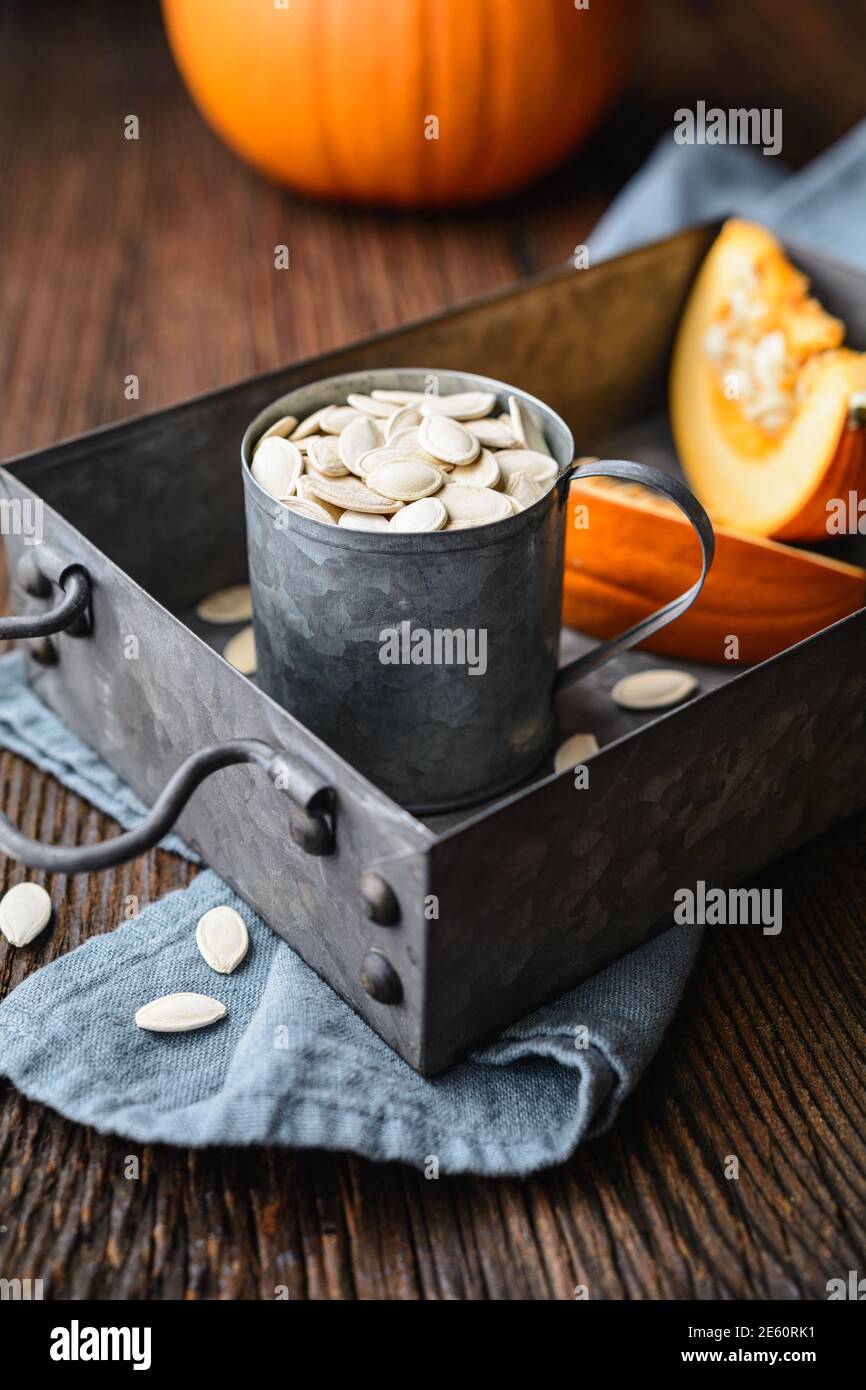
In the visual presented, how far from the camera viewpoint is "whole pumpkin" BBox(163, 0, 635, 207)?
101 centimetres

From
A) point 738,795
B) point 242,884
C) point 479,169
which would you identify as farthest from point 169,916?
point 479,169

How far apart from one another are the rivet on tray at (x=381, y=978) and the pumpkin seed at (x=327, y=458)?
21 cm

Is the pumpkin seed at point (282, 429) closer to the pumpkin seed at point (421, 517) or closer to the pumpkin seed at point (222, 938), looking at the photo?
the pumpkin seed at point (421, 517)

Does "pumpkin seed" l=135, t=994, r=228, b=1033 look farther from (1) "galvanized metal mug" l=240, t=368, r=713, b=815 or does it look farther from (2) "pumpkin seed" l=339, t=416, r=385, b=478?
(2) "pumpkin seed" l=339, t=416, r=385, b=478

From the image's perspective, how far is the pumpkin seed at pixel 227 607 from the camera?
2.42 feet

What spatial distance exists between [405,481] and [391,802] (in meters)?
0.17

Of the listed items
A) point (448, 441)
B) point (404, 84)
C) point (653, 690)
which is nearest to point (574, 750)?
point (653, 690)

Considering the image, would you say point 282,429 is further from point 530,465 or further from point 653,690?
point 653,690

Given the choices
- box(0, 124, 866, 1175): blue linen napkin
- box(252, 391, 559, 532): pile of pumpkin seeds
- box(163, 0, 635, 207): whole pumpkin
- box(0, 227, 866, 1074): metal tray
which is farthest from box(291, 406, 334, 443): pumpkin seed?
box(163, 0, 635, 207): whole pumpkin

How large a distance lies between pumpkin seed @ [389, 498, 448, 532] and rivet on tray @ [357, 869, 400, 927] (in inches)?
5.8

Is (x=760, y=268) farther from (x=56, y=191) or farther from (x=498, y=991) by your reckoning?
(x=56, y=191)

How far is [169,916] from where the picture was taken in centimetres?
58

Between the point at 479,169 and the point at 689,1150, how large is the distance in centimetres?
87

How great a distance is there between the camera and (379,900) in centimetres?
47
